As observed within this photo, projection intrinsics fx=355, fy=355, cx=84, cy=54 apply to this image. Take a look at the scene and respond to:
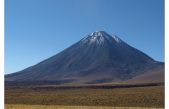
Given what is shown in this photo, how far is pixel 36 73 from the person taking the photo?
177 m

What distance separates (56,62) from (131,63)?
137 ft
